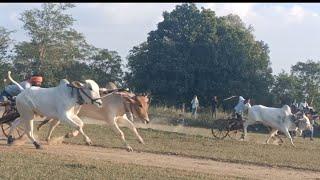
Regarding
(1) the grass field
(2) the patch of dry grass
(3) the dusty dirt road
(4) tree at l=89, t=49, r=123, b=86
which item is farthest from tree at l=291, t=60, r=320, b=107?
(2) the patch of dry grass

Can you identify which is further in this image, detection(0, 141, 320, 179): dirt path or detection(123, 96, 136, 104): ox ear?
detection(123, 96, 136, 104): ox ear

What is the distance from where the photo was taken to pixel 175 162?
619 inches

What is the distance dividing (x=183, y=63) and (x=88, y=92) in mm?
39338

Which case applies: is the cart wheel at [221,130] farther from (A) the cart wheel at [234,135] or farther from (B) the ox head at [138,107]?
(B) the ox head at [138,107]

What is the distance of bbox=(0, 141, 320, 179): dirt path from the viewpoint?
14.6 meters

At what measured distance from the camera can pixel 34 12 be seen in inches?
2192

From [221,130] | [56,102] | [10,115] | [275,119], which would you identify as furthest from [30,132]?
[275,119]

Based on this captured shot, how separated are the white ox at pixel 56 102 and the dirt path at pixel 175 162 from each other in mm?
723

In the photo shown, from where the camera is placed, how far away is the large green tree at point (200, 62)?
54812mm

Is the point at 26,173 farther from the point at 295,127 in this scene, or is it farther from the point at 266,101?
the point at 266,101

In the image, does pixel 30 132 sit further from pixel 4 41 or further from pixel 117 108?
pixel 4 41

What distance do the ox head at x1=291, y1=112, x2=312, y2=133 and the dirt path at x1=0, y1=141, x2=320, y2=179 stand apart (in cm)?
1081

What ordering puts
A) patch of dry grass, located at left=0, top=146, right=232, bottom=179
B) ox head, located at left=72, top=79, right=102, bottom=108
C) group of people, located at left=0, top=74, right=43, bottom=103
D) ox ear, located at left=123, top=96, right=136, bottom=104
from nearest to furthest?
patch of dry grass, located at left=0, top=146, right=232, bottom=179 < ox head, located at left=72, top=79, right=102, bottom=108 < ox ear, located at left=123, top=96, right=136, bottom=104 < group of people, located at left=0, top=74, right=43, bottom=103

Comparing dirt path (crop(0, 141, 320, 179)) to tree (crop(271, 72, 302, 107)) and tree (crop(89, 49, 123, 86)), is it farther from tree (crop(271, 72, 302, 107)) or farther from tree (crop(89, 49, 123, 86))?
tree (crop(89, 49, 123, 86))
